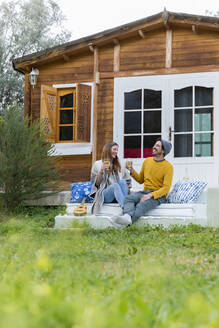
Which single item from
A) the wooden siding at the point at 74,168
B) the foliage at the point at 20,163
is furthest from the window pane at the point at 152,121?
the foliage at the point at 20,163

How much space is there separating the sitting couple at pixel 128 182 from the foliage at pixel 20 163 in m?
1.68

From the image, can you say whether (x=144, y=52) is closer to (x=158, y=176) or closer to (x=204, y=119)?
(x=204, y=119)

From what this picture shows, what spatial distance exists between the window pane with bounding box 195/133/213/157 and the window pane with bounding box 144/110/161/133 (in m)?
0.83

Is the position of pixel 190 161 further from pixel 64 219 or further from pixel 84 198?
pixel 64 219

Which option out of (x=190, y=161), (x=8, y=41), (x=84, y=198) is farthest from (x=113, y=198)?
(x=8, y=41)

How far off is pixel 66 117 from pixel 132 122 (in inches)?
58.3

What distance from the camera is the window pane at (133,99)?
10.8 metres

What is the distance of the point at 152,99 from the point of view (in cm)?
1073

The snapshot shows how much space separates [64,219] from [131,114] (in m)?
3.56

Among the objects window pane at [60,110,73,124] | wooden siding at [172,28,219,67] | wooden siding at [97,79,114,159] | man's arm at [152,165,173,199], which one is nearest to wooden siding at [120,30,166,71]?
wooden siding at [172,28,219,67]

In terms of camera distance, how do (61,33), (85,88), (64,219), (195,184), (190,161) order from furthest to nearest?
(61,33), (85,88), (190,161), (195,184), (64,219)

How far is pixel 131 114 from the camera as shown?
35.4 feet

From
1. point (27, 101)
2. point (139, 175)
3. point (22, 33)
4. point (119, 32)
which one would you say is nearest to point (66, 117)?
point (27, 101)

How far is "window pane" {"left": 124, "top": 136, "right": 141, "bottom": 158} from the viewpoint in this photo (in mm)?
10641
